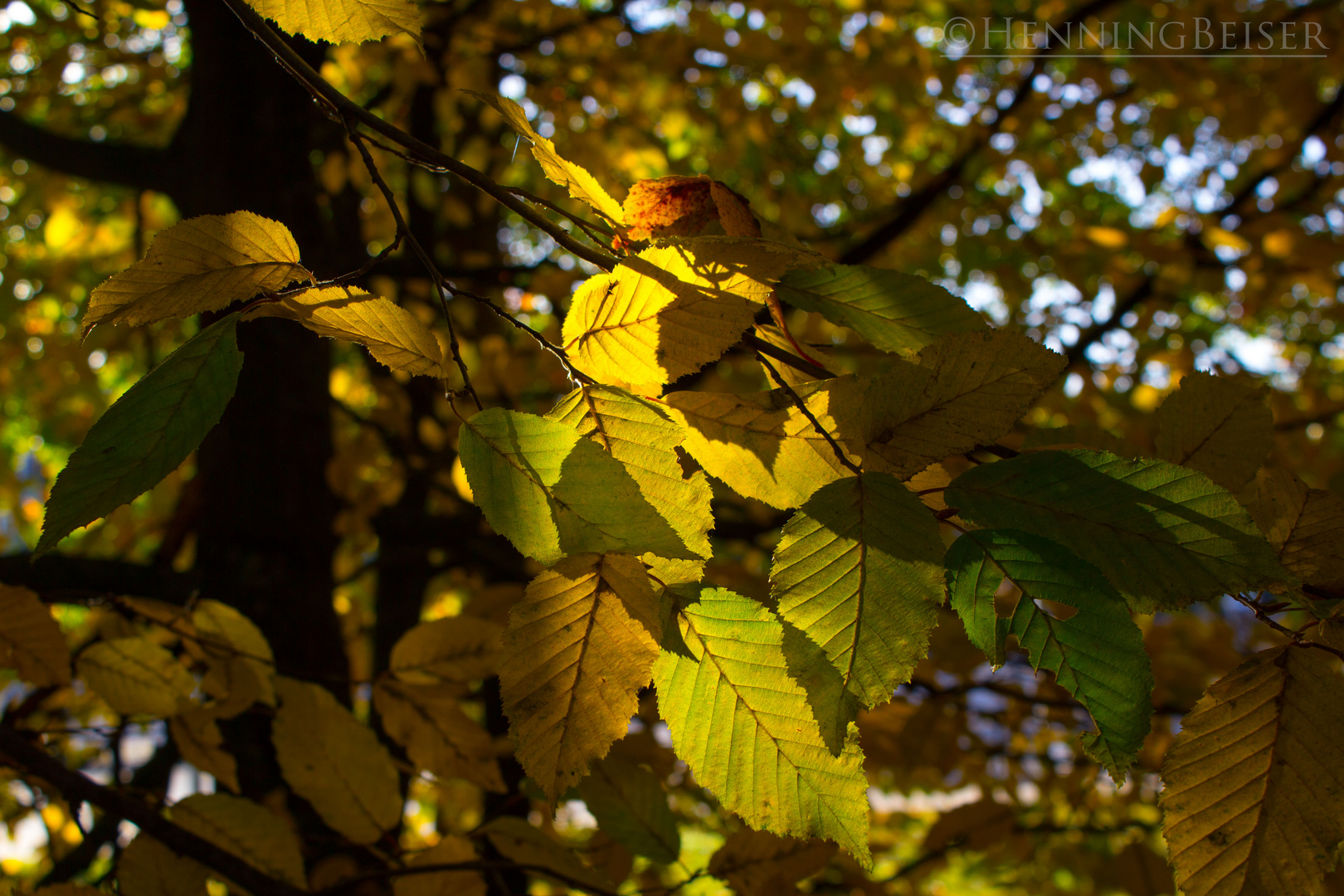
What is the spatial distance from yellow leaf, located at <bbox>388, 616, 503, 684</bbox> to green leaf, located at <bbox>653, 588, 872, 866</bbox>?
2.03 feet

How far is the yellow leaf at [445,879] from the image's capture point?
84 cm

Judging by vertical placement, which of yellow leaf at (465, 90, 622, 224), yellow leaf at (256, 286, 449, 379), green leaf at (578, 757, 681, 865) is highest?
yellow leaf at (465, 90, 622, 224)

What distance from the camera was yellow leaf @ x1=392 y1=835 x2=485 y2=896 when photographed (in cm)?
84

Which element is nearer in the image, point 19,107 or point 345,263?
point 345,263

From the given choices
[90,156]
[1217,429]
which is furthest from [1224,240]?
[90,156]

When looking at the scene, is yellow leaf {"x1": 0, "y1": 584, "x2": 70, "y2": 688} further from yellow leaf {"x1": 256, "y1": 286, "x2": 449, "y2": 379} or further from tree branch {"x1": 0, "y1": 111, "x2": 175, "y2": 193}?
tree branch {"x1": 0, "y1": 111, "x2": 175, "y2": 193}

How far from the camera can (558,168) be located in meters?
0.49

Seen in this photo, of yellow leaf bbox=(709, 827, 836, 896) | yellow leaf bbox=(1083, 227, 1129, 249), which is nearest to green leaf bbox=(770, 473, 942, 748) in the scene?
yellow leaf bbox=(709, 827, 836, 896)

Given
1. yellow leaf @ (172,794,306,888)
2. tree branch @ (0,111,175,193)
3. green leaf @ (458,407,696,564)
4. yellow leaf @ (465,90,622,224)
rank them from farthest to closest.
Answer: tree branch @ (0,111,175,193) < yellow leaf @ (172,794,306,888) < yellow leaf @ (465,90,622,224) < green leaf @ (458,407,696,564)

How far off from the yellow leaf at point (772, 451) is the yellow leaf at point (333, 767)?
73cm

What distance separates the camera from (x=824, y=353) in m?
0.56

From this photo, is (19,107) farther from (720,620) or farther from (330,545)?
(720,620)

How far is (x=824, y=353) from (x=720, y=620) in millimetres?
208

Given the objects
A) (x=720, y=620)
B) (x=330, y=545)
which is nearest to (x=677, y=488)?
(x=720, y=620)
